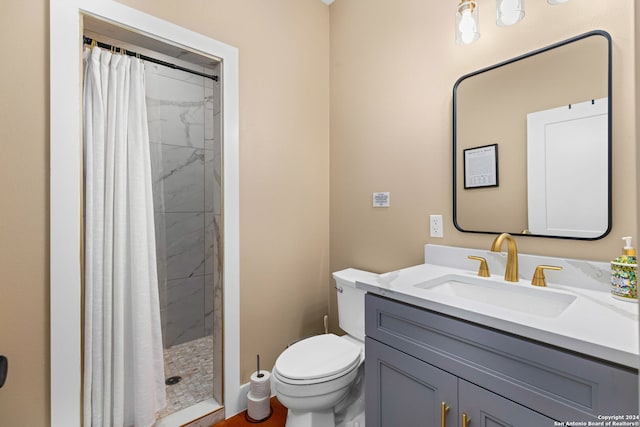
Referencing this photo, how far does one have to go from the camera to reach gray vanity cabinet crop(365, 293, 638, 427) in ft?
2.21

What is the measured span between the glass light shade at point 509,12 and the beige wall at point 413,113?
0.14 m

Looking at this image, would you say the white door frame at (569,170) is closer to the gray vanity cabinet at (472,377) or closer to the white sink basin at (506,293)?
the white sink basin at (506,293)

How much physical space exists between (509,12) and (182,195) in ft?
7.75

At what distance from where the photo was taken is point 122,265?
1.43 meters

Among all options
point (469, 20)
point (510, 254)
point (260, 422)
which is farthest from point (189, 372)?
point (469, 20)

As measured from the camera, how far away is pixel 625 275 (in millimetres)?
958

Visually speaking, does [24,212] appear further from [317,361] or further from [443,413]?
[443,413]

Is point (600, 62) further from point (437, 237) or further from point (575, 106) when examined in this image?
point (437, 237)

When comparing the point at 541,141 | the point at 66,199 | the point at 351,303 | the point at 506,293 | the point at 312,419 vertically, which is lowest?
the point at 312,419

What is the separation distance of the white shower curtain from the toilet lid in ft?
2.29

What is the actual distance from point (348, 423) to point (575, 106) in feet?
5.63

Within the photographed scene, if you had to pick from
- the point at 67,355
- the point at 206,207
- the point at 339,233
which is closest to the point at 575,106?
the point at 339,233

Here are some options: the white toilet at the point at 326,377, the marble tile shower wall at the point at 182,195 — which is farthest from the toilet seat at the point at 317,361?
the marble tile shower wall at the point at 182,195

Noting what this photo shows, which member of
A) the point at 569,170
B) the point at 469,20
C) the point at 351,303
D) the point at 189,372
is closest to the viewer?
the point at 569,170
